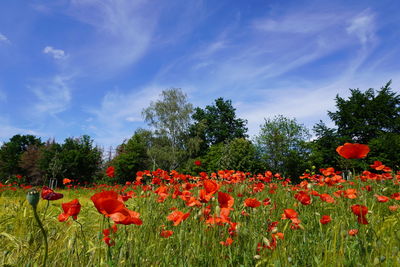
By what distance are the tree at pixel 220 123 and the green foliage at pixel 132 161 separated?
7.86 meters

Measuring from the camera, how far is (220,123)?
34219mm

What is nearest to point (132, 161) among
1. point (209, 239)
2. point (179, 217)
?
point (209, 239)

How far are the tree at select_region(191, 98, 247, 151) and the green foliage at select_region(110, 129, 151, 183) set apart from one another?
7856 mm

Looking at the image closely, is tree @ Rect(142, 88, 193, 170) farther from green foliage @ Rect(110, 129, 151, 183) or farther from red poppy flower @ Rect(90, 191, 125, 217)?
red poppy flower @ Rect(90, 191, 125, 217)

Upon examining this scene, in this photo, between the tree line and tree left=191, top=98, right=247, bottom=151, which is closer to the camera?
the tree line

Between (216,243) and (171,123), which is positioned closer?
(216,243)

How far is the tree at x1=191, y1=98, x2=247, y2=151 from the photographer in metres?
33.6

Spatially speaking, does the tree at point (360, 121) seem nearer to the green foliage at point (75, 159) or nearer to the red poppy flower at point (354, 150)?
the green foliage at point (75, 159)

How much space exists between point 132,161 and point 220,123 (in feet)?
43.7

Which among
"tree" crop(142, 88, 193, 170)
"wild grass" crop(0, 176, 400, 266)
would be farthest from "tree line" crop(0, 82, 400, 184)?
"wild grass" crop(0, 176, 400, 266)

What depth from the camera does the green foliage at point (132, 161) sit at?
27.0 metres

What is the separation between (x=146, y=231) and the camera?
2281mm

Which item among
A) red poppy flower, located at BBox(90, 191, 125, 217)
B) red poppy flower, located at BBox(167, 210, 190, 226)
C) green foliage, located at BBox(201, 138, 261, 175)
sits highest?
green foliage, located at BBox(201, 138, 261, 175)

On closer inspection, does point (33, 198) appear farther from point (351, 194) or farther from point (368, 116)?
point (368, 116)
